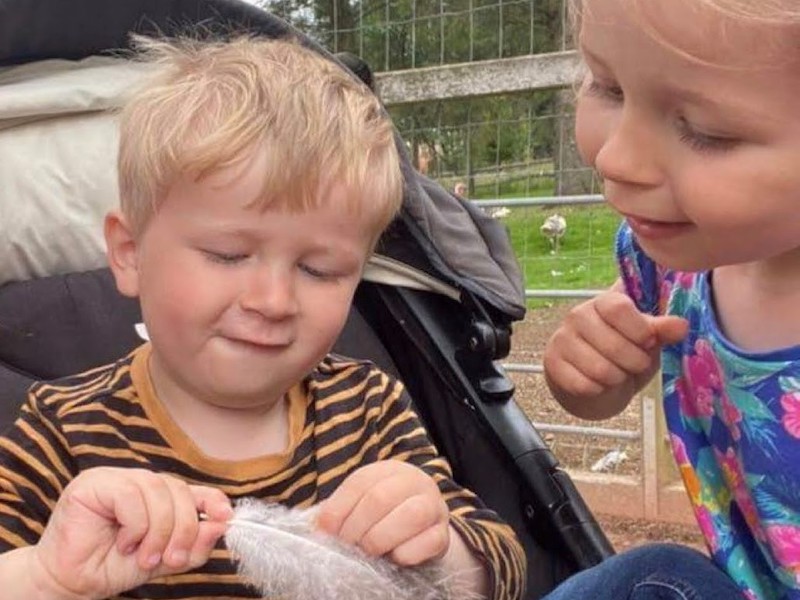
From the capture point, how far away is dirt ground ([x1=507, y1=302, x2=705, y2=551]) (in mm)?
4156

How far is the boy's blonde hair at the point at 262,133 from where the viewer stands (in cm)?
140

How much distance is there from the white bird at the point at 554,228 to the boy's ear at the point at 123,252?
400cm

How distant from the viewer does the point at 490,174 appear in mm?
5520

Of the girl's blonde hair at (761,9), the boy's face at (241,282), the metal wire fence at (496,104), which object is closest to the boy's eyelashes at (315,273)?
the boy's face at (241,282)

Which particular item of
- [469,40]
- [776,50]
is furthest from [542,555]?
[469,40]

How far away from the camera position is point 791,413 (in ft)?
4.38

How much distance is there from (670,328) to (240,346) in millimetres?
479

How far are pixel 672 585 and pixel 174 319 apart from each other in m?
0.63

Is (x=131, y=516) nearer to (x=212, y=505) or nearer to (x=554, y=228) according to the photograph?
(x=212, y=505)

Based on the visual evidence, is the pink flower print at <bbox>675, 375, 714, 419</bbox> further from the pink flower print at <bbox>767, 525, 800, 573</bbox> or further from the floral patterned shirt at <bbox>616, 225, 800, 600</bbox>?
the pink flower print at <bbox>767, 525, 800, 573</bbox>

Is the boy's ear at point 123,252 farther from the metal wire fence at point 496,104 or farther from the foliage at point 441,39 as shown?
the foliage at point 441,39

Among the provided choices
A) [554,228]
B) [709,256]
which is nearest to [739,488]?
[709,256]

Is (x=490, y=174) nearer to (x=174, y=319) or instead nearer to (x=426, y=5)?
(x=426, y=5)

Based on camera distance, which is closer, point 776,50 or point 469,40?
point 776,50
